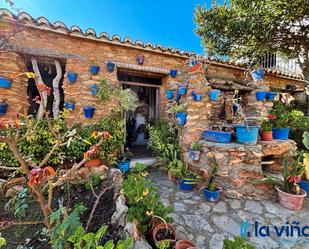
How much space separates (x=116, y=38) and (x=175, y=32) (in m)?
7.35

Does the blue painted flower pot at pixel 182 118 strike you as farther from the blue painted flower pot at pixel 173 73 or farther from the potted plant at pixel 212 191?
the blue painted flower pot at pixel 173 73

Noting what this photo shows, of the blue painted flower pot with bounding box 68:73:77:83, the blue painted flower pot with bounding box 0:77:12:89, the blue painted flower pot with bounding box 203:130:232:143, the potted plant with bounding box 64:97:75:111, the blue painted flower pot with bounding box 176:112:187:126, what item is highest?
the blue painted flower pot with bounding box 68:73:77:83

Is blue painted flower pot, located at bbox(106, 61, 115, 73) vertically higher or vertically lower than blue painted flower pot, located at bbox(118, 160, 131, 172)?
higher

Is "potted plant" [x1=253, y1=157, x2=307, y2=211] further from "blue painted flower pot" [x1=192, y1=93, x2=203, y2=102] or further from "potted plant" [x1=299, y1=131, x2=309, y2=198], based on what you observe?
"blue painted flower pot" [x1=192, y1=93, x2=203, y2=102]

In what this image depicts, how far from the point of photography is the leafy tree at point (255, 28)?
594 centimetres

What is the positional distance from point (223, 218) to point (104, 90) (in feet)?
13.1

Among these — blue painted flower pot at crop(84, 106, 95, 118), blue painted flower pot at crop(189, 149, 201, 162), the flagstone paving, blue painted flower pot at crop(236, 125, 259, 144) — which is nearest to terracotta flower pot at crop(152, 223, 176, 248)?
the flagstone paving

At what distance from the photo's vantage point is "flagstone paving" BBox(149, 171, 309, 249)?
251 cm

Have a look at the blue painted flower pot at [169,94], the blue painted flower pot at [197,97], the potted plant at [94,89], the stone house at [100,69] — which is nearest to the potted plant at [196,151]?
the stone house at [100,69]

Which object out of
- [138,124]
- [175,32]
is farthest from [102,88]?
[175,32]

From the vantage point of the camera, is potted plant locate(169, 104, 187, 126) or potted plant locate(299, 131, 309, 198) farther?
potted plant locate(169, 104, 187, 126)

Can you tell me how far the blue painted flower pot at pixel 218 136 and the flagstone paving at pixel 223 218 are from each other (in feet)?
4.37
